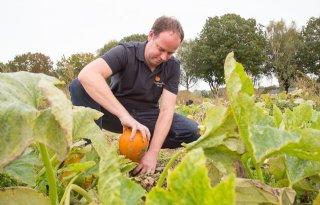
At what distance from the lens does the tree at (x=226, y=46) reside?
35750mm

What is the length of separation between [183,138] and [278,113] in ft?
9.81

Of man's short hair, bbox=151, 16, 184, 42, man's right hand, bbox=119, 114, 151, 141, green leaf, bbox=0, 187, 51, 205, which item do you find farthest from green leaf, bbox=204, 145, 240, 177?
→ man's short hair, bbox=151, 16, 184, 42

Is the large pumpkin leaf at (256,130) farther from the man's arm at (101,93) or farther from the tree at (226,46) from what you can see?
the tree at (226,46)

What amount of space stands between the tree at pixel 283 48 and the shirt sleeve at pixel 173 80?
32813 millimetres

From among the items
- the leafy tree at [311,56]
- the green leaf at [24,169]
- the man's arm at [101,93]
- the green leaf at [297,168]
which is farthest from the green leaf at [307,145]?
the leafy tree at [311,56]

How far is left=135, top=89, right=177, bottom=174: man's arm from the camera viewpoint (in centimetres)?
261

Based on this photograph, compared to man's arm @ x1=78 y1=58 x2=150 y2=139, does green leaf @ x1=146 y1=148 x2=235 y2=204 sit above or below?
above

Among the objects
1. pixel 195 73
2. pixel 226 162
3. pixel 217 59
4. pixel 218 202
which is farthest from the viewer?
pixel 195 73

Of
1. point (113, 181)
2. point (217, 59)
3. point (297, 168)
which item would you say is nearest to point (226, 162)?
point (297, 168)

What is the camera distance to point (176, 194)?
1.39ft

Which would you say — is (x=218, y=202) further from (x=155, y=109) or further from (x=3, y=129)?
(x=155, y=109)

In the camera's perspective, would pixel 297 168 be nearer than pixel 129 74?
Yes

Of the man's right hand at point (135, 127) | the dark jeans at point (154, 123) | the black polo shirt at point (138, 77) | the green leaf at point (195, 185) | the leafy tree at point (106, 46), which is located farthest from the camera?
the leafy tree at point (106, 46)

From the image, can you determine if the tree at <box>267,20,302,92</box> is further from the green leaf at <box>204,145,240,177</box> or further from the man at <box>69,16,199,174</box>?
the green leaf at <box>204,145,240,177</box>
